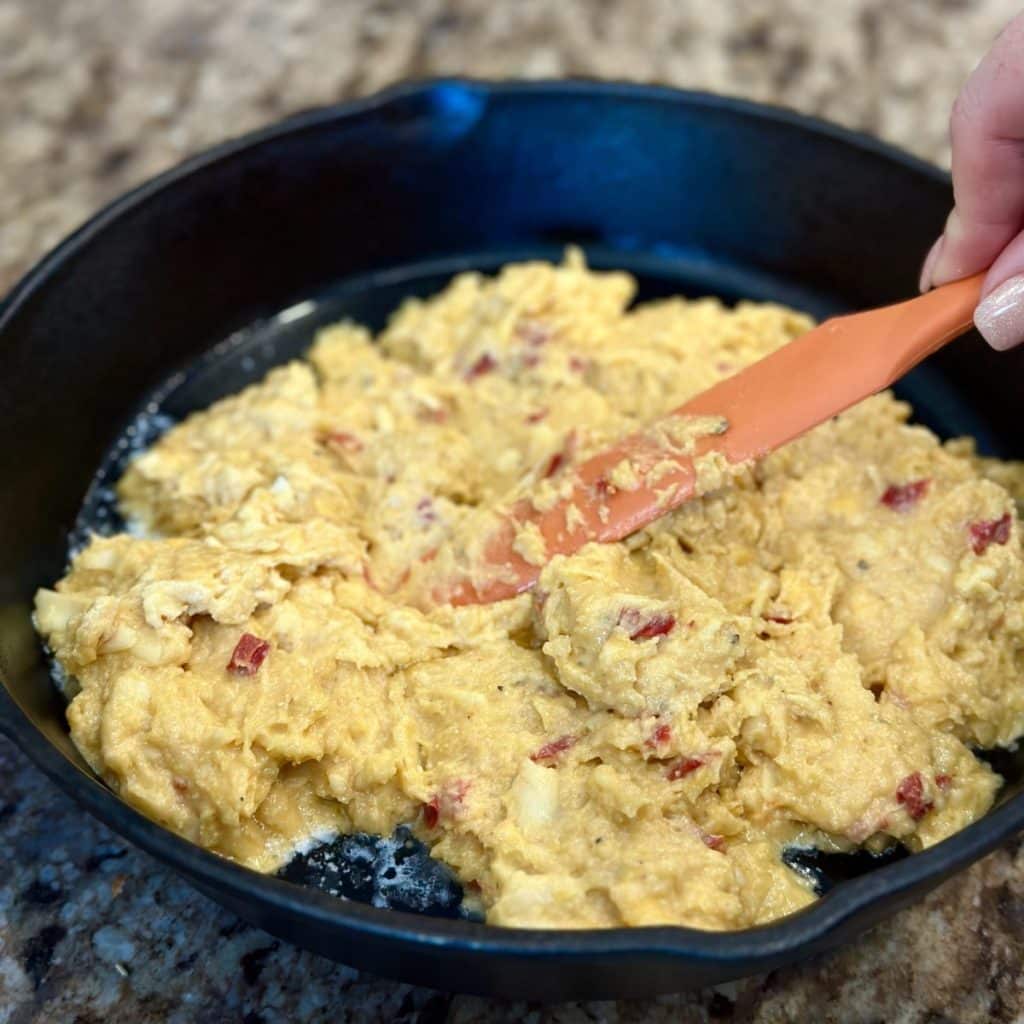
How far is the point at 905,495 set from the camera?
185 cm

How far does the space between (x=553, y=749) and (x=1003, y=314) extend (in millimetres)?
892

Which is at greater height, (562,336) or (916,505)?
(562,336)

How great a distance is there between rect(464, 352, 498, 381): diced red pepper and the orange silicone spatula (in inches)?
17.6

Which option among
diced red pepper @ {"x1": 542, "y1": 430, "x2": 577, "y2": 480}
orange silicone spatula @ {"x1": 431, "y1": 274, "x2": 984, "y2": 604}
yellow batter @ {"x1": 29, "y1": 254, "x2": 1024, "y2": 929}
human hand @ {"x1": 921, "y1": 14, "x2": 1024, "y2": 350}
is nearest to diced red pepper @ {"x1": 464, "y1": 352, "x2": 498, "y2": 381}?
yellow batter @ {"x1": 29, "y1": 254, "x2": 1024, "y2": 929}

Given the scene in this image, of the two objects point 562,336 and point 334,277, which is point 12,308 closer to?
point 334,277

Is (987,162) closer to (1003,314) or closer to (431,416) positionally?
(1003,314)

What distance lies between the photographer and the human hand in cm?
150

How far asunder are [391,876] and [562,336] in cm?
113

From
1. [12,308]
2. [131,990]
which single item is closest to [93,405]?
[12,308]

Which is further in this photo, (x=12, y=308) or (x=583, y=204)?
(x=583, y=204)

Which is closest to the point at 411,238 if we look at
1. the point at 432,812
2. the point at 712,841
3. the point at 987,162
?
the point at 987,162

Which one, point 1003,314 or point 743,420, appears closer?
point 1003,314

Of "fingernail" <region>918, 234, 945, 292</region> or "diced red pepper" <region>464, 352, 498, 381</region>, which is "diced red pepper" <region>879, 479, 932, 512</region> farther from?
"diced red pepper" <region>464, 352, 498, 381</region>

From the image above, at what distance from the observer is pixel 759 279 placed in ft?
8.09
